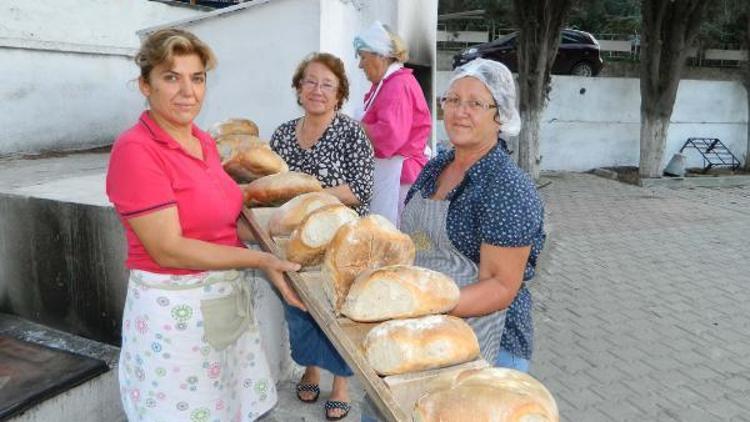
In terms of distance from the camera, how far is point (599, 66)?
1809cm

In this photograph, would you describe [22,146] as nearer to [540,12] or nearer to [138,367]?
[138,367]

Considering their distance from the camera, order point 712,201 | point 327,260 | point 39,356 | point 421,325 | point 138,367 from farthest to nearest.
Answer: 1. point 712,201
2. point 39,356
3. point 138,367
4. point 327,260
5. point 421,325

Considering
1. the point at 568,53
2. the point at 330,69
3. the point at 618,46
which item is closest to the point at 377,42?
the point at 330,69

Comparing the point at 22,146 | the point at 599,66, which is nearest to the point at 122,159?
the point at 22,146

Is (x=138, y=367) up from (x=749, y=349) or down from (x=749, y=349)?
up

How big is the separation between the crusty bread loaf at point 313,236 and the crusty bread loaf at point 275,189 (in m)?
0.43

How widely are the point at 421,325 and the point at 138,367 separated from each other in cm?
102

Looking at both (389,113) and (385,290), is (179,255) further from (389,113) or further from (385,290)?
(389,113)

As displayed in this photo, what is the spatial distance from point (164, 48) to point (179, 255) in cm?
60

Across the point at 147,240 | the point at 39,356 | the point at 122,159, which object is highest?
the point at 122,159

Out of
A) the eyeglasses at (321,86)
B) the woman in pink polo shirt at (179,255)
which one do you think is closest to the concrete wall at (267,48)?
the eyeglasses at (321,86)

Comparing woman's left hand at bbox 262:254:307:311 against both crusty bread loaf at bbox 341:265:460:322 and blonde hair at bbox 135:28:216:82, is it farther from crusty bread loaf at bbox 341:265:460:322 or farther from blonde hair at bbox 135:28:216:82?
blonde hair at bbox 135:28:216:82

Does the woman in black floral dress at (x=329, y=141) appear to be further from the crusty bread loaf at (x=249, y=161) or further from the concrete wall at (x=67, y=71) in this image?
the concrete wall at (x=67, y=71)

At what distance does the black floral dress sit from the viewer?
9.41 feet
